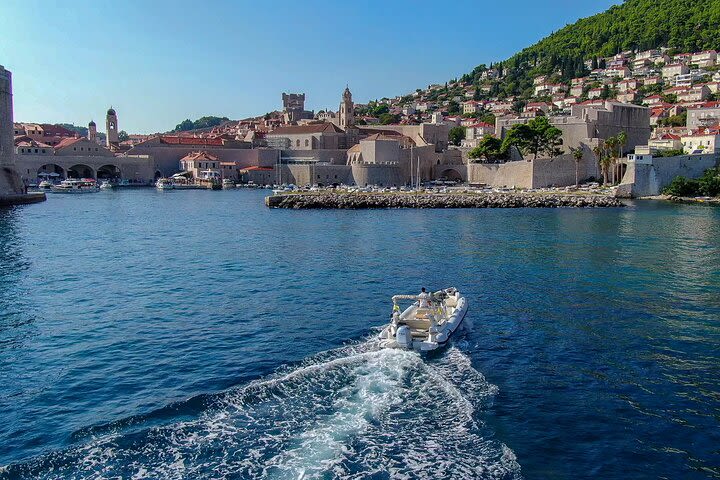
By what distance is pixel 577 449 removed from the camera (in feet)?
25.3

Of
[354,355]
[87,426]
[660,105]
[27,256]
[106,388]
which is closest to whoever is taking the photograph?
[87,426]

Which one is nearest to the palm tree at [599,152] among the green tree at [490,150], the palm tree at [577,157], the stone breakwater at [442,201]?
the palm tree at [577,157]

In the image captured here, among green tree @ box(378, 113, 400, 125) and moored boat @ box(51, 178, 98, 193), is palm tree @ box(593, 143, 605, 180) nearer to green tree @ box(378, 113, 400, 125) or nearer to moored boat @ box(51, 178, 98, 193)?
moored boat @ box(51, 178, 98, 193)

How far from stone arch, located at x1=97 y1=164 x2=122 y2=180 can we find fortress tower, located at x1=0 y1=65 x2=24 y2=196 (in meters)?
29.1

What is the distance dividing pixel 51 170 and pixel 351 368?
71626mm

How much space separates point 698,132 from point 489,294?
45237 millimetres

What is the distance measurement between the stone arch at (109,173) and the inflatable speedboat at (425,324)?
225 ft

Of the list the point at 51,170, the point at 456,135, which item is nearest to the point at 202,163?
the point at 51,170

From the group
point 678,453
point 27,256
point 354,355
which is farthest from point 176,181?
point 678,453

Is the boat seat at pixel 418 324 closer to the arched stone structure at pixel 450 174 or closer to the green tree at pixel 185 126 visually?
the arched stone structure at pixel 450 174

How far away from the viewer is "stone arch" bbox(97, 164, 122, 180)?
7469cm

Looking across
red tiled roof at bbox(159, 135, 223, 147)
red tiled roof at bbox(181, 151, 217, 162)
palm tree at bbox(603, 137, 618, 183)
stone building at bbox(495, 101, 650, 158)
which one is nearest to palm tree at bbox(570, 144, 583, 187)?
stone building at bbox(495, 101, 650, 158)

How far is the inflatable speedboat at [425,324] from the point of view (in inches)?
444

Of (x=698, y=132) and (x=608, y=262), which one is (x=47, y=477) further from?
(x=698, y=132)
